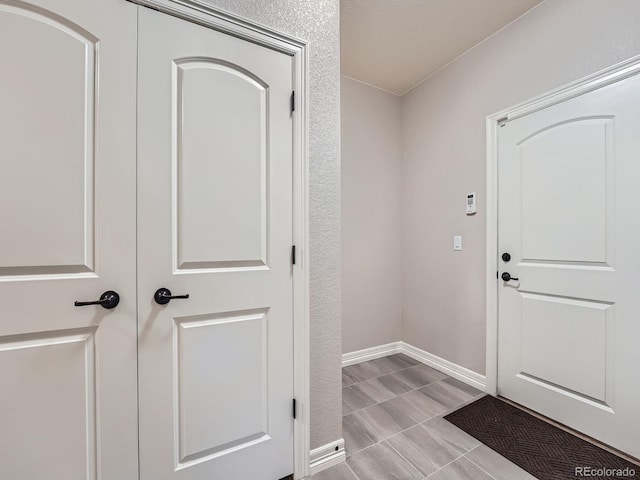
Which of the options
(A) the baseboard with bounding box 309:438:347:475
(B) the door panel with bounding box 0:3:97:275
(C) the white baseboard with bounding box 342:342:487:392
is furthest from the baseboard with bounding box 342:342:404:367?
(B) the door panel with bounding box 0:3:97:275

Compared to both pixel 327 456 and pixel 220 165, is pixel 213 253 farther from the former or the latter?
pixel 327 456

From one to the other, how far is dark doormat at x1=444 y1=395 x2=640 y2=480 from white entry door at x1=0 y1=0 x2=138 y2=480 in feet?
6.13

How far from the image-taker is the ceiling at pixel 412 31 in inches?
73.4

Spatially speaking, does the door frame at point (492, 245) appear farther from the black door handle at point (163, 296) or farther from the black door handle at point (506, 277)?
the black door handle at point (163, 296)

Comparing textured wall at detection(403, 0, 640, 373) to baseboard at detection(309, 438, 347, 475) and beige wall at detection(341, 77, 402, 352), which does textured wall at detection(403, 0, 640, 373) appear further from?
baseboard at detection(309, 438, 347, 475)

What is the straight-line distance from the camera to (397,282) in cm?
298

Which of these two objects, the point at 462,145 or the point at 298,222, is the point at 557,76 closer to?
the point at 462,145

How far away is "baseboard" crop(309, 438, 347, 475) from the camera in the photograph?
1.40 meters

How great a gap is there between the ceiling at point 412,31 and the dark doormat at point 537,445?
2.79 m

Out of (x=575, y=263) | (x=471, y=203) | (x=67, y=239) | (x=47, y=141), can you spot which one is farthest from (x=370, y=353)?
(x=47, y=141)

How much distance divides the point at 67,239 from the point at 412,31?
2534 millimetres

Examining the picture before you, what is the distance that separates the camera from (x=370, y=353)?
2.78 m

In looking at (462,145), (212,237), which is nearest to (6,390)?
(212,237)

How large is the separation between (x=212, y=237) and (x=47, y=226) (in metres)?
0.54
